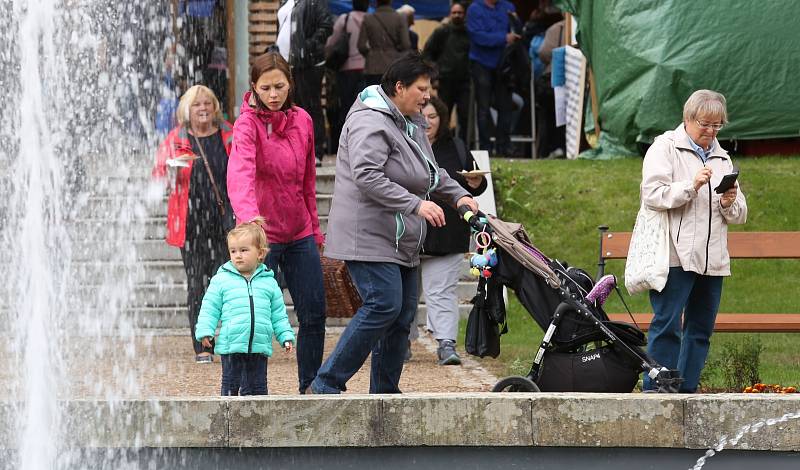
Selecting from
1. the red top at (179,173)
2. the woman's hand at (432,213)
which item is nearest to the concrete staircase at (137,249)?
the red top at (179,173)

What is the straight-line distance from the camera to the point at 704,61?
51.1 feet

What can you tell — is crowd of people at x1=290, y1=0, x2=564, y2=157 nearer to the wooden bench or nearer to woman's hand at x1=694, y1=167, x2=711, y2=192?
the wooden bench

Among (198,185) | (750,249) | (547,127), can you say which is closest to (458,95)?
(547,127)

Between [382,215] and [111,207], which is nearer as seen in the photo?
[382,215]

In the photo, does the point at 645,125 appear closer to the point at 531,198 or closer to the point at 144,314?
the point at 531,198

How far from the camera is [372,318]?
724 centimetres

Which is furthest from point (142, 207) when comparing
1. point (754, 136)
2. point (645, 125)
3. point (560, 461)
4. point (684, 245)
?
point (560, 461)

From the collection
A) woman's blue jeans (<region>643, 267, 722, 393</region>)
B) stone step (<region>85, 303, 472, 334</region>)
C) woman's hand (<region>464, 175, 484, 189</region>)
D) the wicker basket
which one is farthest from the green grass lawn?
woman's blue jeans (<region>643, 267, 722, 393</region>)

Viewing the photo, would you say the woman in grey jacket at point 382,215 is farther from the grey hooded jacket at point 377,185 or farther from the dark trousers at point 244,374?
the dark trousers at point 244,374

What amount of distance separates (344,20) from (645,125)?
3391 millimetres

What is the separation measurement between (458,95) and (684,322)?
10.4 m

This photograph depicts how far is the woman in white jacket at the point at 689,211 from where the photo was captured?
789 cm

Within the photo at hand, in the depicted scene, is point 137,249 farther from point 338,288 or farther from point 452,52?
point 452,52

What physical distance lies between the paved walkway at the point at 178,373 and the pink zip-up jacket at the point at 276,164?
1.11 metres
